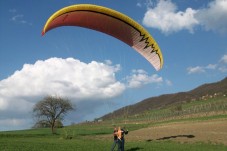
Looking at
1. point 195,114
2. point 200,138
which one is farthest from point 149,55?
point 195,114

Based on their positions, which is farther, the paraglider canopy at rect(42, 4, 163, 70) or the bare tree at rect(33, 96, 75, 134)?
the bare tree at rect(33, 96, 75, 134)

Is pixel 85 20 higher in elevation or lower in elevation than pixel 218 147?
higher

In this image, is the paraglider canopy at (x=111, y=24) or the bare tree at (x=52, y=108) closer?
the paraglider canopy at (x=111, y=24)

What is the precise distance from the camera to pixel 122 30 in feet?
73.7

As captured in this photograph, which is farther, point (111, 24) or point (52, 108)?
point (52, 108)

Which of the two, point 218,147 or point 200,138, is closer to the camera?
point 218,147

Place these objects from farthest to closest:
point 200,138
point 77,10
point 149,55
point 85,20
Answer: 1. point 200,138
2. point 149,55
3. point 85,20
4. point 77,10

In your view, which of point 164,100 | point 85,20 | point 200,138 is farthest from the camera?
point 164,100

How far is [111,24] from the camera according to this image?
22031mm

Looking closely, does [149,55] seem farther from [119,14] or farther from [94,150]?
[94,150]

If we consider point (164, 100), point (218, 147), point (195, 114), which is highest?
point (164, 100)

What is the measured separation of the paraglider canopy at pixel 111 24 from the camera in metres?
20.2

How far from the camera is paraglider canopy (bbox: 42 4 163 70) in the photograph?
20156 millimetres

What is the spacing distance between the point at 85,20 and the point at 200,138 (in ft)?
47.3
